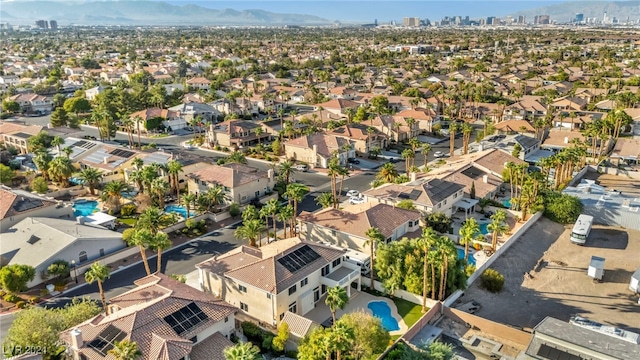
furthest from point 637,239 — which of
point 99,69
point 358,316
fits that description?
point 99,69

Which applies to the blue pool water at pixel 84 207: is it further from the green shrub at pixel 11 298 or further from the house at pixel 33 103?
the house at pixel 33 103

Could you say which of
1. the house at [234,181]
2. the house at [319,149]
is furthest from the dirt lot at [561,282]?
the house at [319,149]

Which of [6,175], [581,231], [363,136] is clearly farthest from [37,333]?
[363,136]

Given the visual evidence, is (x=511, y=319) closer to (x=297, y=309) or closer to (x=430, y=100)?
(x=297, y=309)

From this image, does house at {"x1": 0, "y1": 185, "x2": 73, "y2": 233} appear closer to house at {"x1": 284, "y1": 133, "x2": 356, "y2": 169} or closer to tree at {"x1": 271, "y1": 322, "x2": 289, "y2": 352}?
tree at {"x1": 271, "y1": 322, "x2": 289, "y2": 352}

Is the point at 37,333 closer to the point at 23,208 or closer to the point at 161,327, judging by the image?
the point at 161,327

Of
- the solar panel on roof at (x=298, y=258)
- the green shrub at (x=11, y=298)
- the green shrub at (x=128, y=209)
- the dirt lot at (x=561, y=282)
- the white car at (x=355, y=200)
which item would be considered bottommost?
the dirt lot at (x=561, y=282)

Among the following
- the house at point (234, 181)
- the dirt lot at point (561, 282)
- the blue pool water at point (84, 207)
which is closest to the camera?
the dirt lot at point (561, 282)

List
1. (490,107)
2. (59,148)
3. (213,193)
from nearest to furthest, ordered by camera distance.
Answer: (213,193), (59,148), (490,107)
